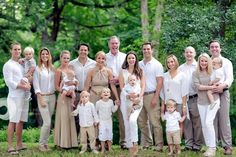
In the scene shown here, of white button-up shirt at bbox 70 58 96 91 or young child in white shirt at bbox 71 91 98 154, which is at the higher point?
white button-up shirt at bbox 70 58 96 91

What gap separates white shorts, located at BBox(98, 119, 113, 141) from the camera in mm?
8875

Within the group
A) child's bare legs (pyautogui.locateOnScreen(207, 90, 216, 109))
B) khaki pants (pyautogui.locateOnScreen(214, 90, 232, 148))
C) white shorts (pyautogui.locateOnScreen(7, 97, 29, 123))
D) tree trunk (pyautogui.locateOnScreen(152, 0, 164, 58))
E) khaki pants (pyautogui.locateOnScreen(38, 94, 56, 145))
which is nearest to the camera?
child's bare legs (pyautogui.locateOnScreen(207, 90, 216, 109))

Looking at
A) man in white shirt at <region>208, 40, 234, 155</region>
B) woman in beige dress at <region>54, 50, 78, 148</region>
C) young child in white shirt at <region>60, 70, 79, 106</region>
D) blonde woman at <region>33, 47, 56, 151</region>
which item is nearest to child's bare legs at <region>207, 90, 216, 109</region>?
man in white shirt at <region>208, 40, 234, 155</region>

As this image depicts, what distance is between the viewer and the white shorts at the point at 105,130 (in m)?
8.88

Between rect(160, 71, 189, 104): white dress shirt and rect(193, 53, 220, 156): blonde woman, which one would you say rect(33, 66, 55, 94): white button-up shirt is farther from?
rect(193, 53, 220, 156): blonde woman

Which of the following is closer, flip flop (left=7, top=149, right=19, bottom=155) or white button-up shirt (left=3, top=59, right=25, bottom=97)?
white button-up shirt (left=3, top=59, right=25, bottom=97)

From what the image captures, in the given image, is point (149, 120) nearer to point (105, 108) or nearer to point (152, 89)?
point (152, 89)

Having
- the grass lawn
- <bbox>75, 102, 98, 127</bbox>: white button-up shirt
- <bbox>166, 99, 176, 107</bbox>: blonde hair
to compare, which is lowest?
the grass lawn

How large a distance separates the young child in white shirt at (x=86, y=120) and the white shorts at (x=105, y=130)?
0.12m

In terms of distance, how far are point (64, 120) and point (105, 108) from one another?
2.96 feet

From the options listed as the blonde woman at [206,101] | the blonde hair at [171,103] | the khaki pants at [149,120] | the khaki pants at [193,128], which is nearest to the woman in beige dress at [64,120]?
the khaki pants at [149,120]

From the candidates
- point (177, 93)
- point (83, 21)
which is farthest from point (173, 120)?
point (83, 21)

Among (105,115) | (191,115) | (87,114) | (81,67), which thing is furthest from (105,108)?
(191,115)

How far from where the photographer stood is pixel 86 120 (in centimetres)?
888
